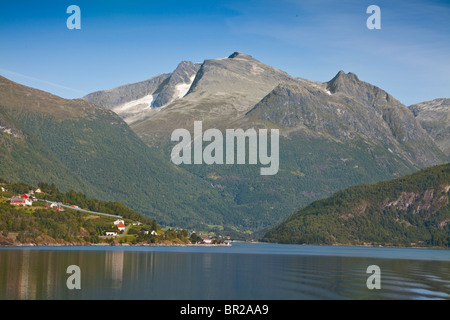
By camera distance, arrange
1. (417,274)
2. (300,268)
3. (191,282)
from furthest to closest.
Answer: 1. (300,268)
2. (417,274)
3. (191,282)

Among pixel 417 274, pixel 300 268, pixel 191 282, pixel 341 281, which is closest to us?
pixel 191 282
